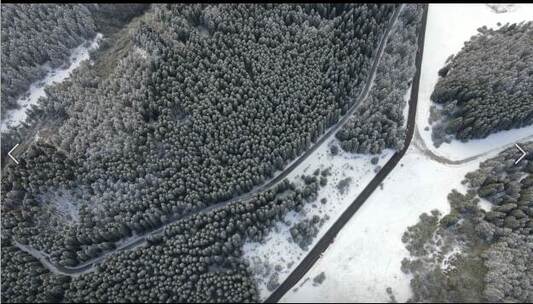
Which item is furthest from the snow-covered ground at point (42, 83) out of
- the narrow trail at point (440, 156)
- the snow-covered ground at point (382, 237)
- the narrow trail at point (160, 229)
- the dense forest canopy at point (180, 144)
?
the narrow trail at point (440, 156)

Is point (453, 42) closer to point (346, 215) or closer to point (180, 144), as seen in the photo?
point (346, 215)

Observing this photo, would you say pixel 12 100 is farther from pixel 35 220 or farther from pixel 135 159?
pixel 135 159

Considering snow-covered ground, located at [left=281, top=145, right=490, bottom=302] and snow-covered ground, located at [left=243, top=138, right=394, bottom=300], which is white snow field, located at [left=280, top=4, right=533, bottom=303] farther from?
snow-covered ground, located at [left=243, top=138, right=394, bottom=300]

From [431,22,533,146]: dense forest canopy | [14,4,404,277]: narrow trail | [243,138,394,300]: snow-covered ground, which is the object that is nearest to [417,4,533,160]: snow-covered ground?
[431,22,533,146]: dense forest canopy

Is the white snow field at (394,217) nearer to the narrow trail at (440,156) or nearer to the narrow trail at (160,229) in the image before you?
the narrow trail at (440,156)

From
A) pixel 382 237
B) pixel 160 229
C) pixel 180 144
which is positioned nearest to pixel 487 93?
pixel 382 237

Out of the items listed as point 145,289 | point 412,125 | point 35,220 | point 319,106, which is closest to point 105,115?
point 35,220
